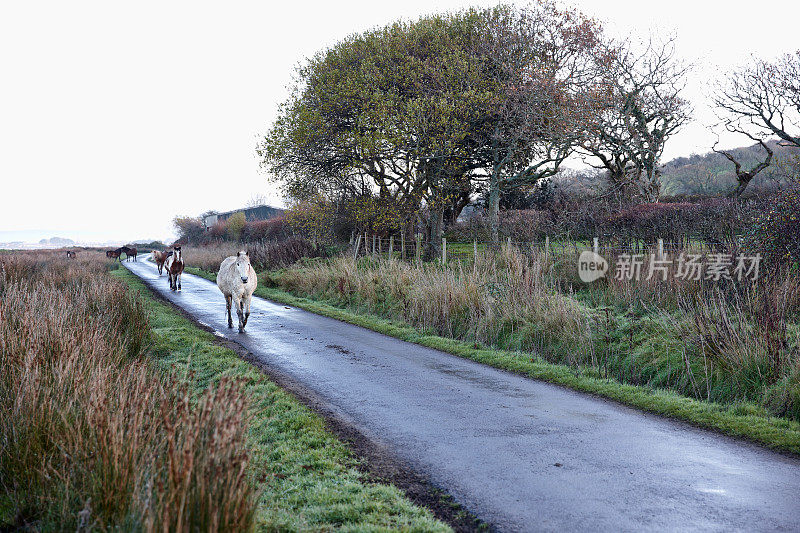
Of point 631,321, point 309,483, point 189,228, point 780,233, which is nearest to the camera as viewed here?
point 309,483

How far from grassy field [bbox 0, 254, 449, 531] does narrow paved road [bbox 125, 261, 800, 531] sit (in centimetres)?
81

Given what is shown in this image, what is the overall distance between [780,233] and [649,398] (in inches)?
238

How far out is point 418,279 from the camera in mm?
16656

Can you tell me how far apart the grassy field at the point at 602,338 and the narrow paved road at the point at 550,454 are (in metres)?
0.60

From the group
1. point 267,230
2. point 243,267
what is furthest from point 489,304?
point 267,230

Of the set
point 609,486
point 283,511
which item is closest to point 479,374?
point 609,486

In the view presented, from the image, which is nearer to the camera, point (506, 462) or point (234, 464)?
point (234, 464)

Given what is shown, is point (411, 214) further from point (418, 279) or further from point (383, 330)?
point (383, 330)

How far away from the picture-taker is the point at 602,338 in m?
10.7

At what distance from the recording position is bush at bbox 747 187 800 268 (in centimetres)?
1090

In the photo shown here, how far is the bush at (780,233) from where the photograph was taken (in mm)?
10898

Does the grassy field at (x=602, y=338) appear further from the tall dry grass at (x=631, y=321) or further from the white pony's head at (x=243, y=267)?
the white pony's head at (x=243, y=267)

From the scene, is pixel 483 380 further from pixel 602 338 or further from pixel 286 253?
pixel 286 253

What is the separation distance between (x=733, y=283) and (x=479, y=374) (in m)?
5.76
